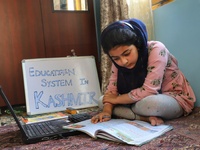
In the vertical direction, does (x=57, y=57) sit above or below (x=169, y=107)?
above

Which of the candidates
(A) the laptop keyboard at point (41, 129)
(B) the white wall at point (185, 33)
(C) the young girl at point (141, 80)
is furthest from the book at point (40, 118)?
(B) the white wall at point (185, 33)

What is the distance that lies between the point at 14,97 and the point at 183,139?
4.42 feet

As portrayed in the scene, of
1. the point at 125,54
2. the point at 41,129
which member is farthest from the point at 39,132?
the point at 125,54

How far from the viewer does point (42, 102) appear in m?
1.62

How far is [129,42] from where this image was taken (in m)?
0.97

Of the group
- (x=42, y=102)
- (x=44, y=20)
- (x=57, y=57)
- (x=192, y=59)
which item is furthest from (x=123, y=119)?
(x=44, y=20)

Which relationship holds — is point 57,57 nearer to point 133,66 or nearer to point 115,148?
point 133,66

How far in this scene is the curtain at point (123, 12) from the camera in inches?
63.4

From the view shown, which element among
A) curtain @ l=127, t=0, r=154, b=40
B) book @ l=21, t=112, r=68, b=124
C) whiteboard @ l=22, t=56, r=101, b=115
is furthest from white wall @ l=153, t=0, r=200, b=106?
book @ l=21, t=112, r=68, b=124

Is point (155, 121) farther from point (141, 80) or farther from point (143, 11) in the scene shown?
point (143, 11)

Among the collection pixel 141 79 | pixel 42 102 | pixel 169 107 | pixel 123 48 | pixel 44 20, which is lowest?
pixel 42 102

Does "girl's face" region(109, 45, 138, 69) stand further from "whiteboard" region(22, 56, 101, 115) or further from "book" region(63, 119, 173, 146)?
"whiteboard" region(22, 56, 101, 115)

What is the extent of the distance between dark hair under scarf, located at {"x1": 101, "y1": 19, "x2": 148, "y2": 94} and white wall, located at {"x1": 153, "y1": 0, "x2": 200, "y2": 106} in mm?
355

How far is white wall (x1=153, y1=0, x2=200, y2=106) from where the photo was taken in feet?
4.06
